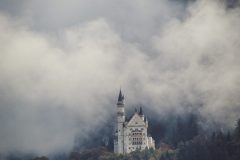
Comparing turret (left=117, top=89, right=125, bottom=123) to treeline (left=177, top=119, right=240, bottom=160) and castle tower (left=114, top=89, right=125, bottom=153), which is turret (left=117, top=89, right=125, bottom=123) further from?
treeline (left=177, top=119, right=240, bottom=160)

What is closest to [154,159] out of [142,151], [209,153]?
[142,151]

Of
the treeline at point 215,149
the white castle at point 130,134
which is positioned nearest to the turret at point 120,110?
the white castle at point 130,134

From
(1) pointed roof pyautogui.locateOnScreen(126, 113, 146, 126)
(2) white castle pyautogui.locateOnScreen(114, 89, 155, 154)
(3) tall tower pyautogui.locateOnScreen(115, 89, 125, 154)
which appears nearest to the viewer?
(2) white castle pyautogui.locateOnScreen(114, 89, 155, 154)

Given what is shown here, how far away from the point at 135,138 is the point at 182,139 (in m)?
7.51

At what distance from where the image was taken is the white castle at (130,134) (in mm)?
132875

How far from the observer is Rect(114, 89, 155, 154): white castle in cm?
13288

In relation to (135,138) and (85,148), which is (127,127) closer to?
(135,138)

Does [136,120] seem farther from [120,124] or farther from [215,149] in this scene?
[215,149]

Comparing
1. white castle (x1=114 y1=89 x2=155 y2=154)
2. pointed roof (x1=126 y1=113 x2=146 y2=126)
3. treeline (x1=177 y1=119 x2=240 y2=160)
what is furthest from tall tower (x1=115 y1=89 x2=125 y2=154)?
treeline (x1=177 y1=119 x2=240 y2=160)

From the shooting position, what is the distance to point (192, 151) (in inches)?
4545

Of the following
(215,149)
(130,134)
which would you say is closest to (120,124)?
(130,134)

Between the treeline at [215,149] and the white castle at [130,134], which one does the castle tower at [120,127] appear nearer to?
the white castle at [130,134]

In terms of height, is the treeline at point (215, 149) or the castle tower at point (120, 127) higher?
the castle tower at point (120, 127)

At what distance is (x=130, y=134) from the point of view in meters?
134
